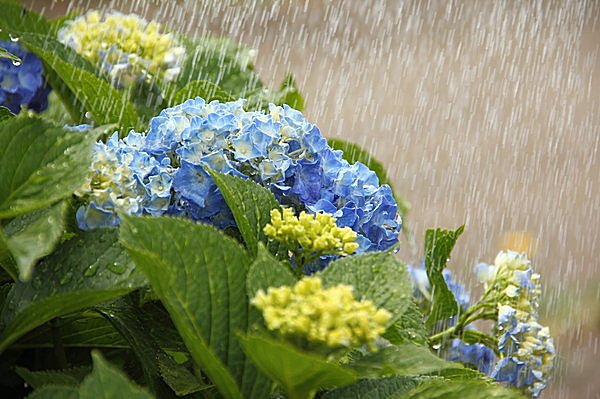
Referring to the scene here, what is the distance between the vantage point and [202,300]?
370 mm

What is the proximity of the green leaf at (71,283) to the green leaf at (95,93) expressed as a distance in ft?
0.67

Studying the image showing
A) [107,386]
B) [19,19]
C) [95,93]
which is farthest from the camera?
[19,19]

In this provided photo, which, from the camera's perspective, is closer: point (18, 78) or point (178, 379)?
point (178, 379)

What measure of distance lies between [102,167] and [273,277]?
5.8 inches

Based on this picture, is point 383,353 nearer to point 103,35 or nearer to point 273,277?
point 273,277

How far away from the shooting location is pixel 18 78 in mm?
647

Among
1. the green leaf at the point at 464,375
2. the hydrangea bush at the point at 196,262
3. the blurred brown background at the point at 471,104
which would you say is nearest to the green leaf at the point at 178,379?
the hydrangea bush at the point at 196,262

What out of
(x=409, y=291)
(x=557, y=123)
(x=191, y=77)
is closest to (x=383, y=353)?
(x=409, y=291)

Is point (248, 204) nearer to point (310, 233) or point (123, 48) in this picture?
point (310, 233)

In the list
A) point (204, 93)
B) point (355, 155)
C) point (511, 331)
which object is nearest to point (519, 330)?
point (511, 331)

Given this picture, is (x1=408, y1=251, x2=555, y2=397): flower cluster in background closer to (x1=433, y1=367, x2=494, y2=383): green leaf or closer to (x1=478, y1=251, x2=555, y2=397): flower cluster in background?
(x1=478, y1=251, x2=555, y2=397): flower cluster in background

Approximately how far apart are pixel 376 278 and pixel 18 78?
0.35 m

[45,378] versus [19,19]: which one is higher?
[19,19]

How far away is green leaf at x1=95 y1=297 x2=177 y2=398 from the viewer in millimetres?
417
